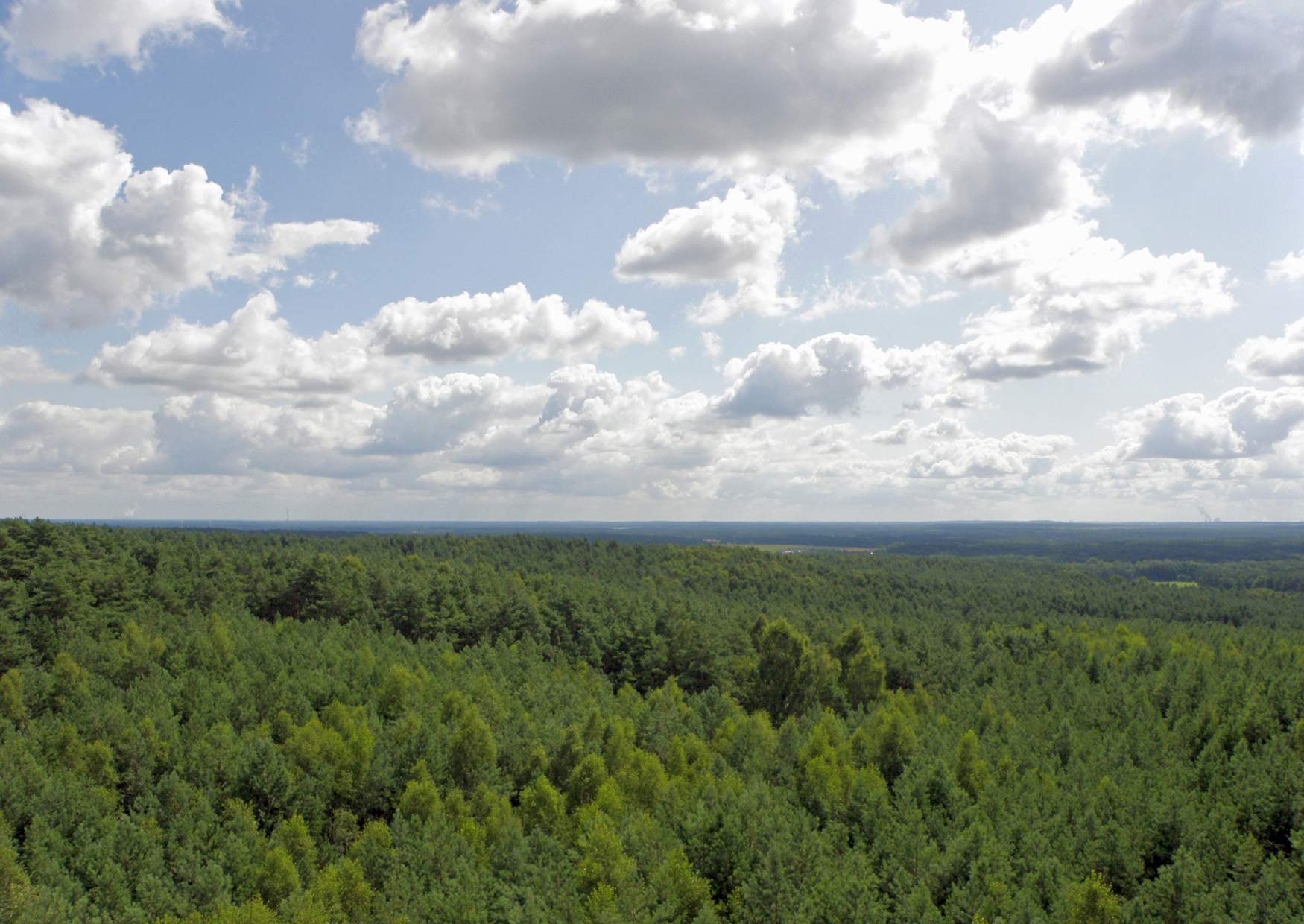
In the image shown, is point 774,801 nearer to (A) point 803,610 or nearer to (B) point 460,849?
(B) point 460,849

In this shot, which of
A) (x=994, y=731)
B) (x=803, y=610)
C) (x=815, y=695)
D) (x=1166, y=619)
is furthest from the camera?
(x=1166, y=619)

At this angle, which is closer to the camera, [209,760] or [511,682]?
[209,760]

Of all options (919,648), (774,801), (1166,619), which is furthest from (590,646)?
(1166,619)

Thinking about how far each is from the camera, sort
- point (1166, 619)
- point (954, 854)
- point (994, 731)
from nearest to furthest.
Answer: point (954, 854) → point (994, 731) → point (1166, 619)

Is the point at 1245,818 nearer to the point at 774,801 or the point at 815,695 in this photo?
the point at 774,801

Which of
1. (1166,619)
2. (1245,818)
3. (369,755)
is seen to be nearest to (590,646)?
(369,755)

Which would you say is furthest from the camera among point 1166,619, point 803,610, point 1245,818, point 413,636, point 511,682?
point 1166,619
